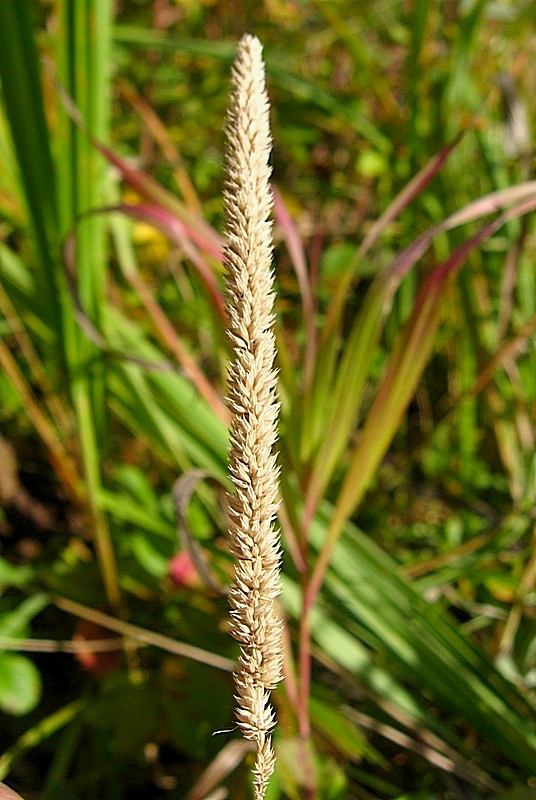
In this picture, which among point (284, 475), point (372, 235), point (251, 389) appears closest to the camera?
point (251, 389)

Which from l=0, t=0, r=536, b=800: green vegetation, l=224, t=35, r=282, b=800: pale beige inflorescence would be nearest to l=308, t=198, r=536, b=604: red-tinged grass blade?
l=0, t=0, r=536, b=800: green vegetation

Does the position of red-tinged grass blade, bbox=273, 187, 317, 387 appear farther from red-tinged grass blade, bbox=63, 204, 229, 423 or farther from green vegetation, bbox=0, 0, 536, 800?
red-tinged grass blade, bbox=63, 204, 229, 423

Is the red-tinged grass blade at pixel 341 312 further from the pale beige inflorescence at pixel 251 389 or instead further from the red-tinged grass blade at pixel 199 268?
the pale beige inflorescence at pixel 251 389

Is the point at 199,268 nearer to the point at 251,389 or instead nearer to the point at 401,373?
the point at 401,373

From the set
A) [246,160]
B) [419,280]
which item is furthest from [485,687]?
[419,280]

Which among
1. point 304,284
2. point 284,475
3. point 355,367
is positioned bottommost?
point 284,475

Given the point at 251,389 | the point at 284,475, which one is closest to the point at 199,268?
the point at 284,475

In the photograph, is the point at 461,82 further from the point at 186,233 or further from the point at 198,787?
the point at 198,787

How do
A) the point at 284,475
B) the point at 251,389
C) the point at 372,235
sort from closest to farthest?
1. the point at 251,389
2. the point at 284,475
3. the point at 372,235
